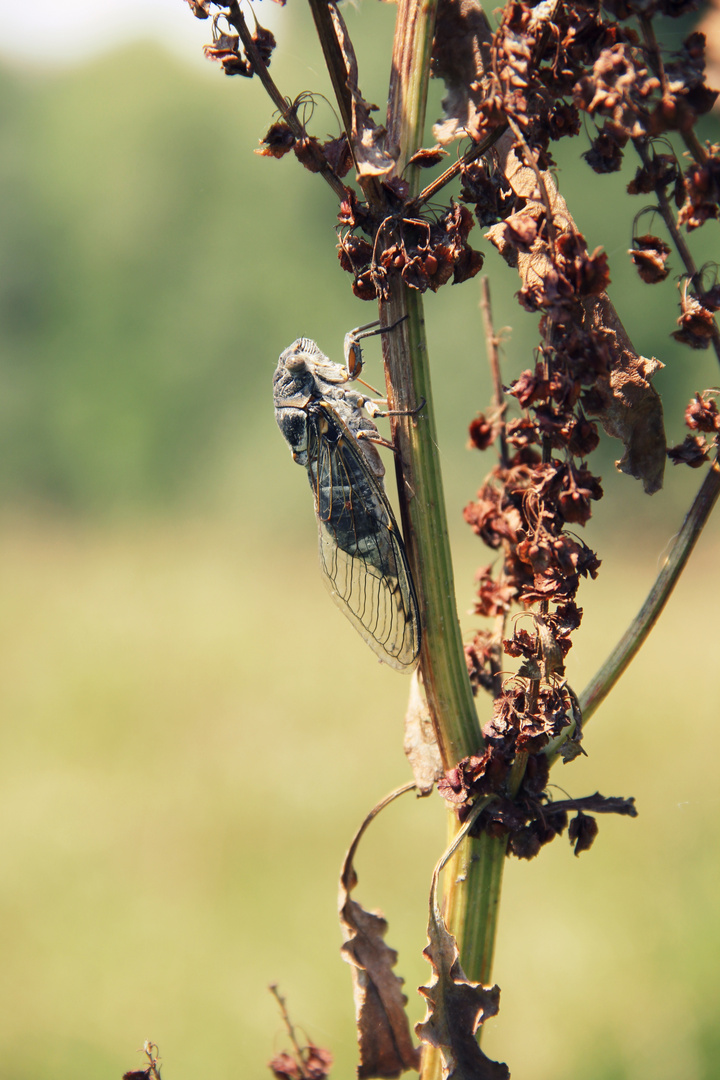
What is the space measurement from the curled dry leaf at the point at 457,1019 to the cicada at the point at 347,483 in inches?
15.9

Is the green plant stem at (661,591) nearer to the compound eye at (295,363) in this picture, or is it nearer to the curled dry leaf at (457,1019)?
the curled dry leaf at (457,1019)

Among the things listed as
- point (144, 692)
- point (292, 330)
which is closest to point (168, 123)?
point (292, 330)

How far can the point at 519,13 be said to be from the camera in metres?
0.77

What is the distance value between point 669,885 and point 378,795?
166 centimetres

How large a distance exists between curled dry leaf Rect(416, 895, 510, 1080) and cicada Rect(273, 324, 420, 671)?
404 mm

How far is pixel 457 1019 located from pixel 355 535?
814 millimetres

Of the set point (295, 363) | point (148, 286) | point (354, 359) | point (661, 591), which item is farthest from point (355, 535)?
point (148, 286)

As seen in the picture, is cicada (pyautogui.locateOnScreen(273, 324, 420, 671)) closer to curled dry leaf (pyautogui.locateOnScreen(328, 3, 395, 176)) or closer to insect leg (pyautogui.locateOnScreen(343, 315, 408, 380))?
insect leg (pyautogui.locateOnScreen(343, 315, 408, 380))

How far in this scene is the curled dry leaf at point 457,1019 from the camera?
831 mm

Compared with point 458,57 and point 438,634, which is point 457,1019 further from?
point 458,57

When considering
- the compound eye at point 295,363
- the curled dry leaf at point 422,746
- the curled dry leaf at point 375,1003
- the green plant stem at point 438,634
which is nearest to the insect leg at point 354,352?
the compound eye at point 295,363

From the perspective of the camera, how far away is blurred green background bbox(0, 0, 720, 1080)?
3.08 meters

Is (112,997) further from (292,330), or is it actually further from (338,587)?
(292,330)

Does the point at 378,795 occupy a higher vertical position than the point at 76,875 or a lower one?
higher
